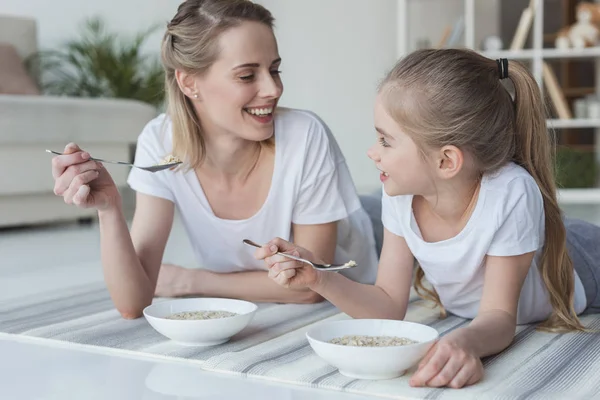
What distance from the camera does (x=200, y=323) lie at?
151 centimetres

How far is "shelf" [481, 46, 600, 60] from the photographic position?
516 centimetres

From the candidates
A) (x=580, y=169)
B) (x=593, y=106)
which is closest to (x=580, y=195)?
(x=580, y=169)

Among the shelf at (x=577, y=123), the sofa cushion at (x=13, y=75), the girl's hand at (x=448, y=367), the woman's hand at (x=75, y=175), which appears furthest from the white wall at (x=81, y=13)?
the girl's hand at (x=448, y=367)

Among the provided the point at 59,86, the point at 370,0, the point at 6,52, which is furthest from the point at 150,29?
the point at 370,0

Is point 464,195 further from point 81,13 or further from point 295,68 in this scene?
point 295,68

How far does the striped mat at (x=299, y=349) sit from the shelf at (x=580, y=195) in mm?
3572

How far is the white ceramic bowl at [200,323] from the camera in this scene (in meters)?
1.52

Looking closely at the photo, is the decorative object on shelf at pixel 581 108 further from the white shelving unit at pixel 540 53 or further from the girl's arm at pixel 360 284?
the girl's arm at pixel 360 284

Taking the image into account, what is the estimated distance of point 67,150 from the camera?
5.22 feet

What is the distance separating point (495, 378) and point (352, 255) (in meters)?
0.86

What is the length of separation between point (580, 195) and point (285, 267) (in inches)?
171

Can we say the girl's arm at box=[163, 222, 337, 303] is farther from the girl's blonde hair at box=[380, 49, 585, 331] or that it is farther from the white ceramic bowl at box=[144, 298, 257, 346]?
the girl's blonde hair at box=[380, 49, 585, 331]

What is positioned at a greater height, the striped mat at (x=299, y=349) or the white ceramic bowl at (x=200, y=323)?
the white ceramic bowl at (x=200, y=323)

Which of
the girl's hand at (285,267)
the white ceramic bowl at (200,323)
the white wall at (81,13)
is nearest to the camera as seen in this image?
the girl's hand at (285,267)
